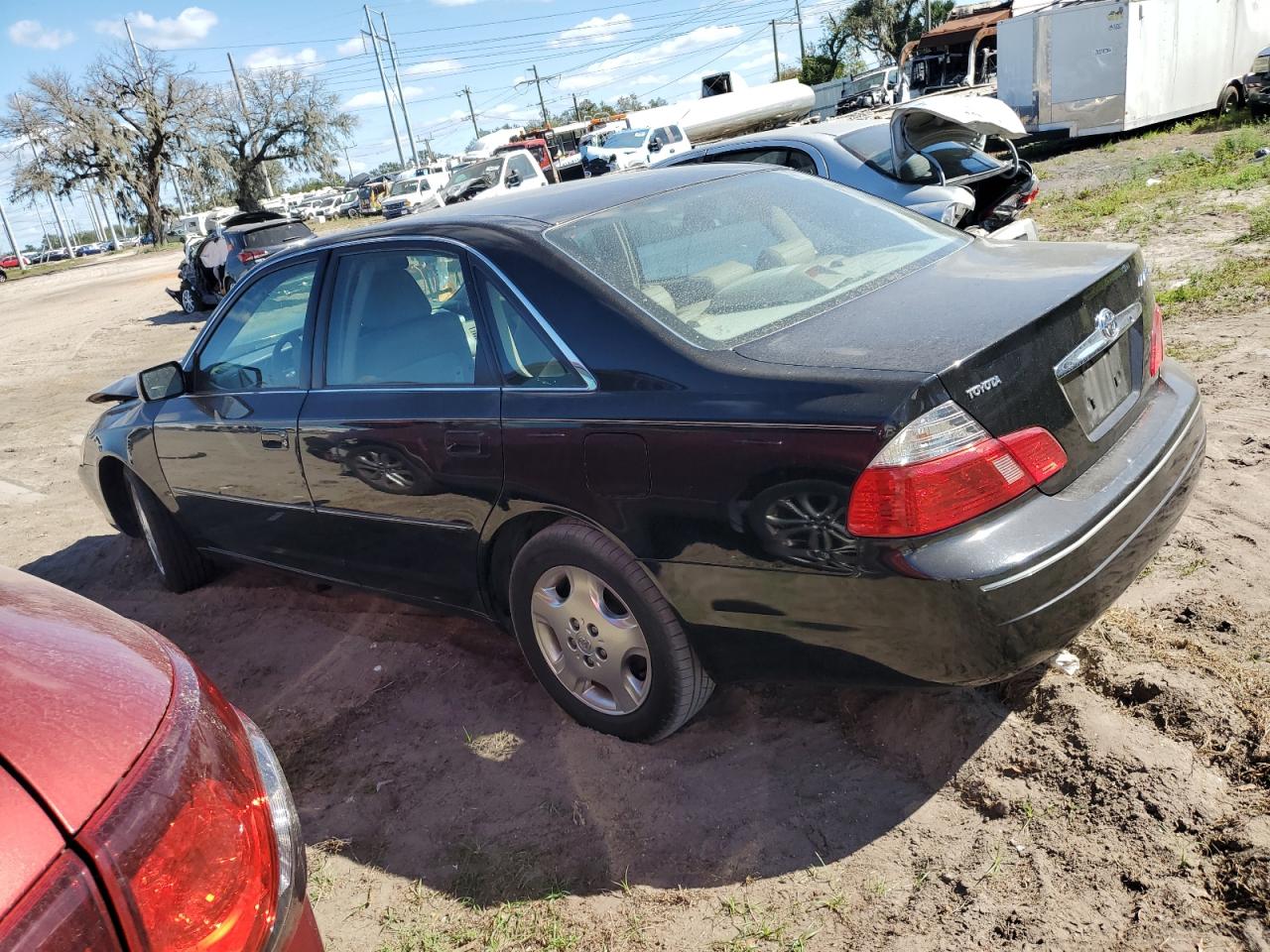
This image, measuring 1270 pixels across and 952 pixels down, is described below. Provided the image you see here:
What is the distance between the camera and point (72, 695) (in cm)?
147

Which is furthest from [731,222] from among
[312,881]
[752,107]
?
[752,107]

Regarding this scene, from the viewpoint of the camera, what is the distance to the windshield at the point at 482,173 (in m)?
23.0

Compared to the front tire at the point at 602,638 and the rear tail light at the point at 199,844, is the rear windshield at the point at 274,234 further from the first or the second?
the rear tail light at the point at 199,844

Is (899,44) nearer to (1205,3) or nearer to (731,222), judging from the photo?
(1205,3)

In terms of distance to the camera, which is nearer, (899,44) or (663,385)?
(663,385)

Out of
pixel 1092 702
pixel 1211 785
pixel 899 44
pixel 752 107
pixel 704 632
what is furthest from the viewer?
pixel 899 44

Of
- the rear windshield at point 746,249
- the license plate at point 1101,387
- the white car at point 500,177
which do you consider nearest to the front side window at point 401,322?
the rear windshield at point 746,249

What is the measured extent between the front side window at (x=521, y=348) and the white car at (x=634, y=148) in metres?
26.0

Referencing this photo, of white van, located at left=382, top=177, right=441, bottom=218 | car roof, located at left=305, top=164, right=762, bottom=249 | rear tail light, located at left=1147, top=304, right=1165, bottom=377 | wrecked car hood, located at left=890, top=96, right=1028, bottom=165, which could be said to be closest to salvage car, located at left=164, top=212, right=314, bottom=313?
wrecked car hood, located at left=890, top=96, right=1028, bottom=165

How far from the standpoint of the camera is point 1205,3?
1903 centimetres

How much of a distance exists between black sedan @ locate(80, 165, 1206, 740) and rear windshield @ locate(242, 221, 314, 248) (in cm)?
1365

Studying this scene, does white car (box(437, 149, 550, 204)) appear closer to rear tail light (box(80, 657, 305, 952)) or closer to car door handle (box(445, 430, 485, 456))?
car door handle (box(445, 430, 485, 456))

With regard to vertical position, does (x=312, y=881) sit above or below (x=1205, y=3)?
below

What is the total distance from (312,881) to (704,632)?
4.37 ft
